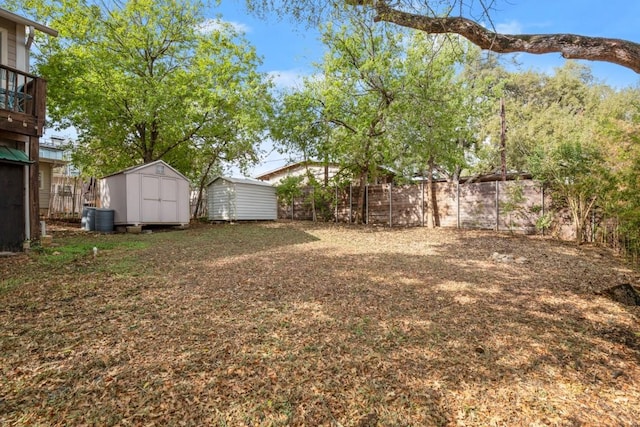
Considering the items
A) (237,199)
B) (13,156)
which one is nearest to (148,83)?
(237,199)

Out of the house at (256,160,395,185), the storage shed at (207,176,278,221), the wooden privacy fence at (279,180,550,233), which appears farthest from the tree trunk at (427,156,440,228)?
the storage shed at (207,176,278,221)

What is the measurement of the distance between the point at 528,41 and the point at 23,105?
29.0 ft

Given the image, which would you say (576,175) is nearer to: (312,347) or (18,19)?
(312,347)

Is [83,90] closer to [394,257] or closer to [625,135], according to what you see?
[394,257]

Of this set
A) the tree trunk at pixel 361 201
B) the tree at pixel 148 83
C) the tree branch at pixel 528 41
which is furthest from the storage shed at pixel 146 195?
the tree branch at pixel 528 41

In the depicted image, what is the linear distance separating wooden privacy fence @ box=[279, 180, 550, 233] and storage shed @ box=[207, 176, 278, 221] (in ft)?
7.36

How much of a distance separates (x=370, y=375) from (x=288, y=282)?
2413 mm

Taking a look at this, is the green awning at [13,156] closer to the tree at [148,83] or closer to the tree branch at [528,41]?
the tree at [148,83]

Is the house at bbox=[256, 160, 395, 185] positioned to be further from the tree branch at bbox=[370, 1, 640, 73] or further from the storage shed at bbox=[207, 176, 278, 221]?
the tree branch at bbox=[370, 1, 640, 73]

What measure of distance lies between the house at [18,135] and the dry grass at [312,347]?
1.48m

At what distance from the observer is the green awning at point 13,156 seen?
5.74 m

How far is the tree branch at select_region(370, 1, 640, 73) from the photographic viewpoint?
2910mm

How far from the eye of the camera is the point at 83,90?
11.1 m

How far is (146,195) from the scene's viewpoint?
11.0 m
